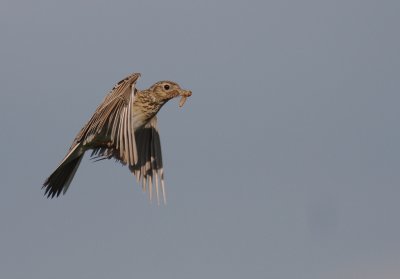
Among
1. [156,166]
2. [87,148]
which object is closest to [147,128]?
[156,166]

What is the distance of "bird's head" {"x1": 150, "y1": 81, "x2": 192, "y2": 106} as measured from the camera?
2573cm

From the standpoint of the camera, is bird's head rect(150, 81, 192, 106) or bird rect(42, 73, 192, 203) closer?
bird rect(42, 73, 192, 203)

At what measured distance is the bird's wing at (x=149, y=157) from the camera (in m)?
27.0

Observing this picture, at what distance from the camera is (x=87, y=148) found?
2481 centimetres

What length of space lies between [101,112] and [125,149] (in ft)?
2.81

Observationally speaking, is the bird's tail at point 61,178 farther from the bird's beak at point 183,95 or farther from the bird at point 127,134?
the bird's beak at point 183,95

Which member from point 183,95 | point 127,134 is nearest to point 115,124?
point 127,134

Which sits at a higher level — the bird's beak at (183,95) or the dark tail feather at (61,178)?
the bird's beak at (183,95)

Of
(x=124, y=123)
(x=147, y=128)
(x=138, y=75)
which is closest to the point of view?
(x=124, y=123)

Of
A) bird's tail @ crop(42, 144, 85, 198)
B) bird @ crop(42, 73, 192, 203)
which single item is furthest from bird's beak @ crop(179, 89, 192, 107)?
bird's tail @ crop(42, 144, 85, 198)

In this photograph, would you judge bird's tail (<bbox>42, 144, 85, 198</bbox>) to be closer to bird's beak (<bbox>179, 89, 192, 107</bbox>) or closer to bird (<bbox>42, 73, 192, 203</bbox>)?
bird (<bbox>42, 73, 192, 203</bbox>)

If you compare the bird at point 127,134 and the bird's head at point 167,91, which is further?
the bird's head at point 167,91

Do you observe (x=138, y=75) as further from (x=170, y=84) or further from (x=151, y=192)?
(x=151, y=192)

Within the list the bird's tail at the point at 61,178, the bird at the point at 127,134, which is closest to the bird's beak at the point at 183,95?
the bird at the point at 127,134
